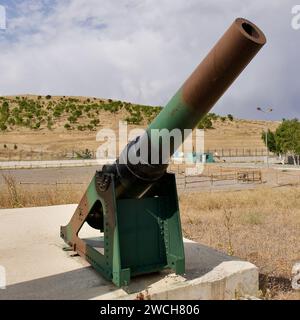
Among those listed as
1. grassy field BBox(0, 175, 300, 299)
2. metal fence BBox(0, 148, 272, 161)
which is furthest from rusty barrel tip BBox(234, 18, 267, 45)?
metal fence BBox(0, 148, 272, 161)

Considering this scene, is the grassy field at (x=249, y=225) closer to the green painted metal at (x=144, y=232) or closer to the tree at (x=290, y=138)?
the green painted metal at (x=144, y=232)

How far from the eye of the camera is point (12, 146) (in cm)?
4978

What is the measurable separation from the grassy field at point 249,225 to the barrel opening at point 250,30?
268cm

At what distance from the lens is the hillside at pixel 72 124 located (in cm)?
5481

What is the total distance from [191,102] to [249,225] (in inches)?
274

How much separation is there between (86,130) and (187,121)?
59967 millimetres

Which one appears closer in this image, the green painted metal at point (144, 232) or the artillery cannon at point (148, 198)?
the artillery cannon at point (148, 198)

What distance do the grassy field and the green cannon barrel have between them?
181 centimetres

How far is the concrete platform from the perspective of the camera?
13.4ft

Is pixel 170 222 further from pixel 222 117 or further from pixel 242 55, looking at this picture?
pixel 222 117

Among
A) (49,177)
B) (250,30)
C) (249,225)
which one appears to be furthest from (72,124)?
(250,30)

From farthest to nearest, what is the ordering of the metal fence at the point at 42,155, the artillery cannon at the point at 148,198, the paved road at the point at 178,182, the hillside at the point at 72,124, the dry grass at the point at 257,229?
the hillside at the point at 72,124, the metal fence at the point at 42,155, the paved road at the point at 178,182, the dry grass at the point at 257,229, the artillery cannon at the point at 148,198

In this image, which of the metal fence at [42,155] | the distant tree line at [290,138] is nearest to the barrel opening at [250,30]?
the metal fence at [42,155]

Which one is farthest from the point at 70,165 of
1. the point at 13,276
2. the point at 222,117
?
the point at 222,117
